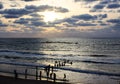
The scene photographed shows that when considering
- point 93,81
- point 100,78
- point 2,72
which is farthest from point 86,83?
point 2,72

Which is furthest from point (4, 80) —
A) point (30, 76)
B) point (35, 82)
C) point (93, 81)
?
point (93, 81)

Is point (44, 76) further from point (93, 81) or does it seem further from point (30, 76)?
point (93, 81)

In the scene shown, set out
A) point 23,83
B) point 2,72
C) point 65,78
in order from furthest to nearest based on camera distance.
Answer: point 2,72
point 65,78
point 23,83

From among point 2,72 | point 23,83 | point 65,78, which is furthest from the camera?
point 2,72

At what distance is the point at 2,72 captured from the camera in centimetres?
3709

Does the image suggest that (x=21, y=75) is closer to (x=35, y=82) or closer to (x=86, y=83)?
(x=35, y=82)

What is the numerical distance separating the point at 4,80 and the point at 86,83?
9.46 metres

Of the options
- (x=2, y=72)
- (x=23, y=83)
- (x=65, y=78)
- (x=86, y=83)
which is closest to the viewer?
(x=23, y=83)

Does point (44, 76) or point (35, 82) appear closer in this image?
point (35, 82)

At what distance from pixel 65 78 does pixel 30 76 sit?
15.9 feet

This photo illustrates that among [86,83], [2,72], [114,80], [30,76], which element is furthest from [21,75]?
[114,80]

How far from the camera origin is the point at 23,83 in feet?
88.7

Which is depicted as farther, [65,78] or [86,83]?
[65,78]

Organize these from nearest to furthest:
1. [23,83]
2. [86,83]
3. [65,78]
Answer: [23,83], [86,83], [65,78]
